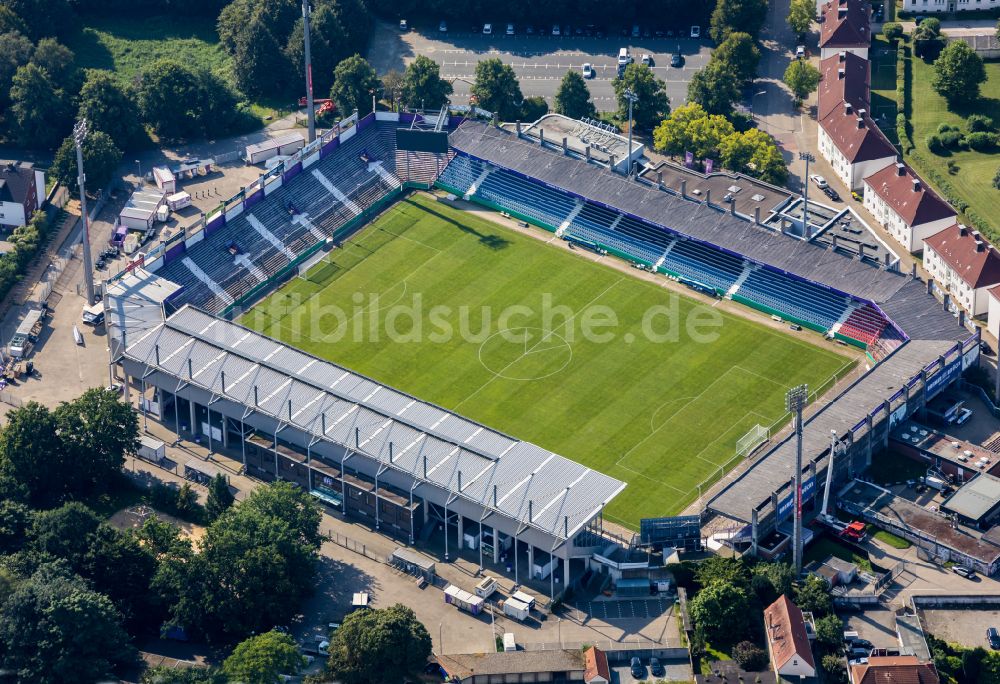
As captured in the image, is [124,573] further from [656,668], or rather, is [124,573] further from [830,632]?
Answer: [830,632]

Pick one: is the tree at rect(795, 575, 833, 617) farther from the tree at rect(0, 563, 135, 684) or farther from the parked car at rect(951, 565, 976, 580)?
the tree at rect(0, 563, 135, 684)

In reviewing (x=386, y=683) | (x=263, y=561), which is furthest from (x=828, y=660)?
(x=263, y=561)

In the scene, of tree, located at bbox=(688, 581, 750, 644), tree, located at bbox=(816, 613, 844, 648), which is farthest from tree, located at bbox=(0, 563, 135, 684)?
tree, located at bbox=(816, 613, 844, 648)

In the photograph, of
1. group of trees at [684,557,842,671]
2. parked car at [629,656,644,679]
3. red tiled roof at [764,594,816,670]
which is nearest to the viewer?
red tiled roof at [764,594,816,670]

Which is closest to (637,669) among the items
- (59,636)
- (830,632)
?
(830,632)

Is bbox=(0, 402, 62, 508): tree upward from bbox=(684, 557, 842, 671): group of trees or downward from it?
upward

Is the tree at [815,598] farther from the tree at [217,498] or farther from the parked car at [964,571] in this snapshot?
the tree at [217,498]
